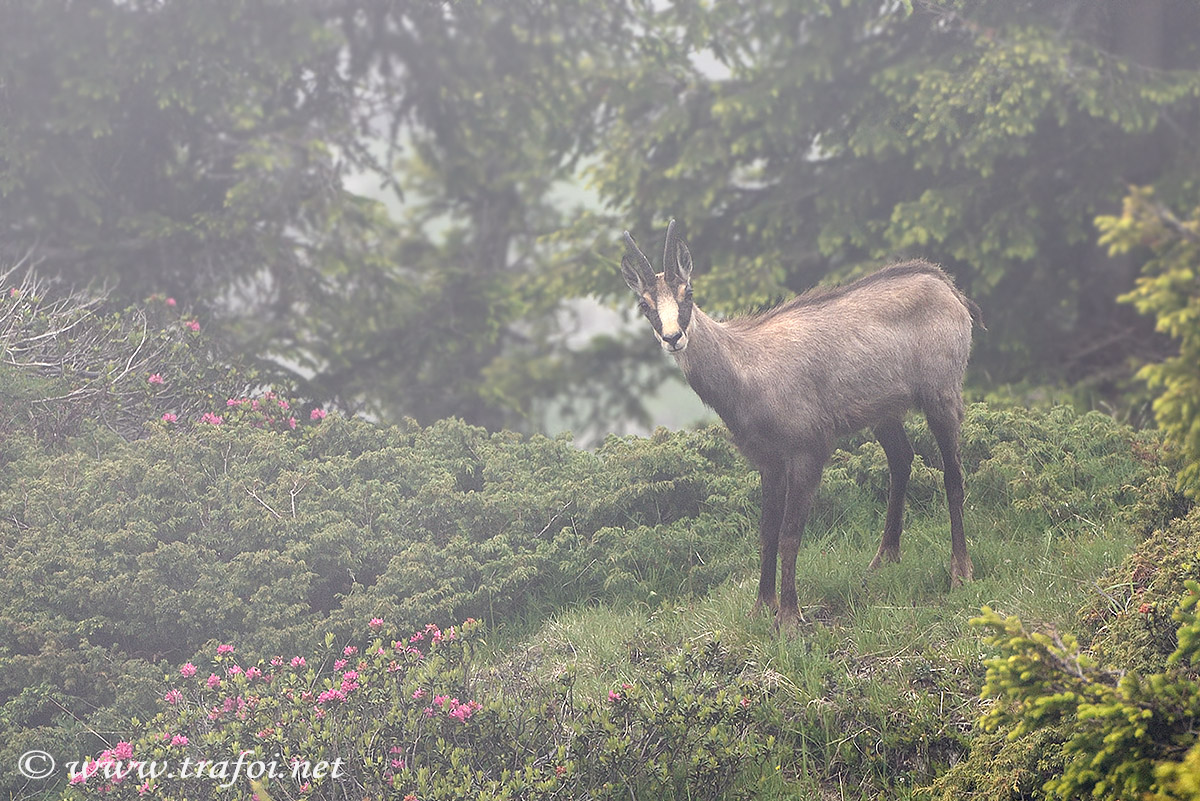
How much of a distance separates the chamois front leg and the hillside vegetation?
0.15 m

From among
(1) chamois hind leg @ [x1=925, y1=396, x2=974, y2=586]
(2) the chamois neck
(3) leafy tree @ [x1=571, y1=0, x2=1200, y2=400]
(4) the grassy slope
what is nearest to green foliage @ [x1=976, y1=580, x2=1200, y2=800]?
(4) the grassy slope

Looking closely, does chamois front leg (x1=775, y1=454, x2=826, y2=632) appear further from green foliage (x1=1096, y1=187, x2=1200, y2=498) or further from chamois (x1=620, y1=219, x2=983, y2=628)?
green foliage (x1=1096, y1=187, x2=1200, y2=498)

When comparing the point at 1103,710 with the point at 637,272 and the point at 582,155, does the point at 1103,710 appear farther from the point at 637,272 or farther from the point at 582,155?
the point at 582,155

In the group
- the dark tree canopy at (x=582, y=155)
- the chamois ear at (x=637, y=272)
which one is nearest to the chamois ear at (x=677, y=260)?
the chamois ear at (x=637, y=272)

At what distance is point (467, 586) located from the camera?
8.00 metres

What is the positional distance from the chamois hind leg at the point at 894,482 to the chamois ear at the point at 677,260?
2.05 meters

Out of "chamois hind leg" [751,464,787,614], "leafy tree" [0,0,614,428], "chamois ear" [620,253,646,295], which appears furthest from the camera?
"leafy tree" [0,0,614,428]

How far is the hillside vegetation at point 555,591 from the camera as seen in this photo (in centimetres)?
560

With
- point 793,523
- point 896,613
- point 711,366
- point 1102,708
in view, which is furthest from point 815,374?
point 1102,708

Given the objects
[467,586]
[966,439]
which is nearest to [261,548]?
[467,586]

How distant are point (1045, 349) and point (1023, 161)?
203 centimetres

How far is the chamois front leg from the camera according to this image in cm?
663

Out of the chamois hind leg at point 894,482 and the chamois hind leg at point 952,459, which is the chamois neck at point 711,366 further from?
the chamois hind leg at point 952,459

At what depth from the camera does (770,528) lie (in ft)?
22.3
